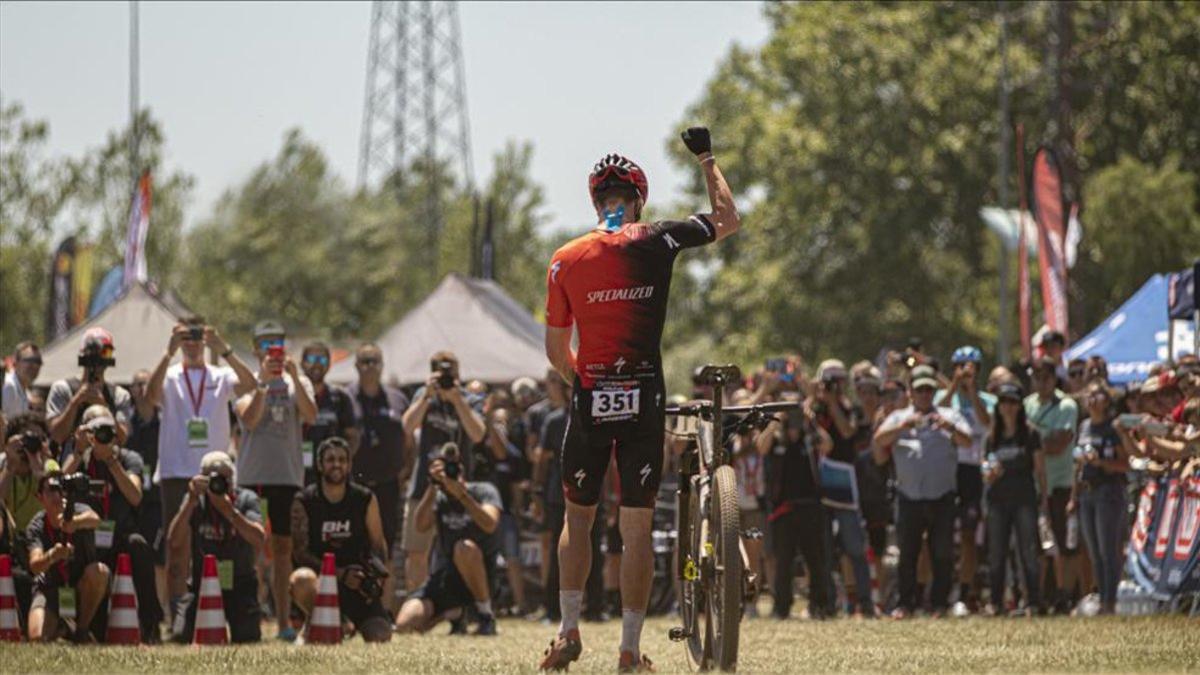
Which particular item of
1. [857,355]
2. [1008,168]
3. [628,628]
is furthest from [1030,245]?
[628,628]

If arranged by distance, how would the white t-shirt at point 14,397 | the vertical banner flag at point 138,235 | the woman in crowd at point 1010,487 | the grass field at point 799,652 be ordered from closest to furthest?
1. the grass field at point 799,652
2. the white t-shirt at point 14,397
3. the woman in crowd at point 1010,487
4. the vertical banner flag at point 138,235

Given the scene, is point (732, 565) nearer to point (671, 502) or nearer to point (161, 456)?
point (161, 456)

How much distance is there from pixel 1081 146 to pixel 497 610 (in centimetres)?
3340

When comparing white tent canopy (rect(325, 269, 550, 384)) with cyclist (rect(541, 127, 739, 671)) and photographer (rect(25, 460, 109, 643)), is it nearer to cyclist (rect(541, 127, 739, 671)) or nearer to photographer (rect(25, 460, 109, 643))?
photographer (rect(25, 460, 109, 643))

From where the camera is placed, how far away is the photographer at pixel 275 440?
17688 millimetres

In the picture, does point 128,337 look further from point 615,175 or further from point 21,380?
point 615,175

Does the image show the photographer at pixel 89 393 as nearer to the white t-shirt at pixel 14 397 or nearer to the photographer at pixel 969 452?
the white t-shirt at pixel 14 397

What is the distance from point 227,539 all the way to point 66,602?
1.37 metres

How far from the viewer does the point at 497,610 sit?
23.0 meters

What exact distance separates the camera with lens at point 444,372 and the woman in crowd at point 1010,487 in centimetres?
427

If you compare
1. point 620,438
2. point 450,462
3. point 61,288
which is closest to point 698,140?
point 620,438

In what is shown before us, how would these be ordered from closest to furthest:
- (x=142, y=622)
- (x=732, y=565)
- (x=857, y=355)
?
1. (x=732, y=565)
2. (x=142, y=622)
3. (x=857, y=355)

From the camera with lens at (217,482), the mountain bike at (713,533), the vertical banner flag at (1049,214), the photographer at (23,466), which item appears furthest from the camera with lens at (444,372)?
the vertical banner flag at (1049,214)

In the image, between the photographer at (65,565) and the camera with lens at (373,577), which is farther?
the camera with lens at (373,577)
